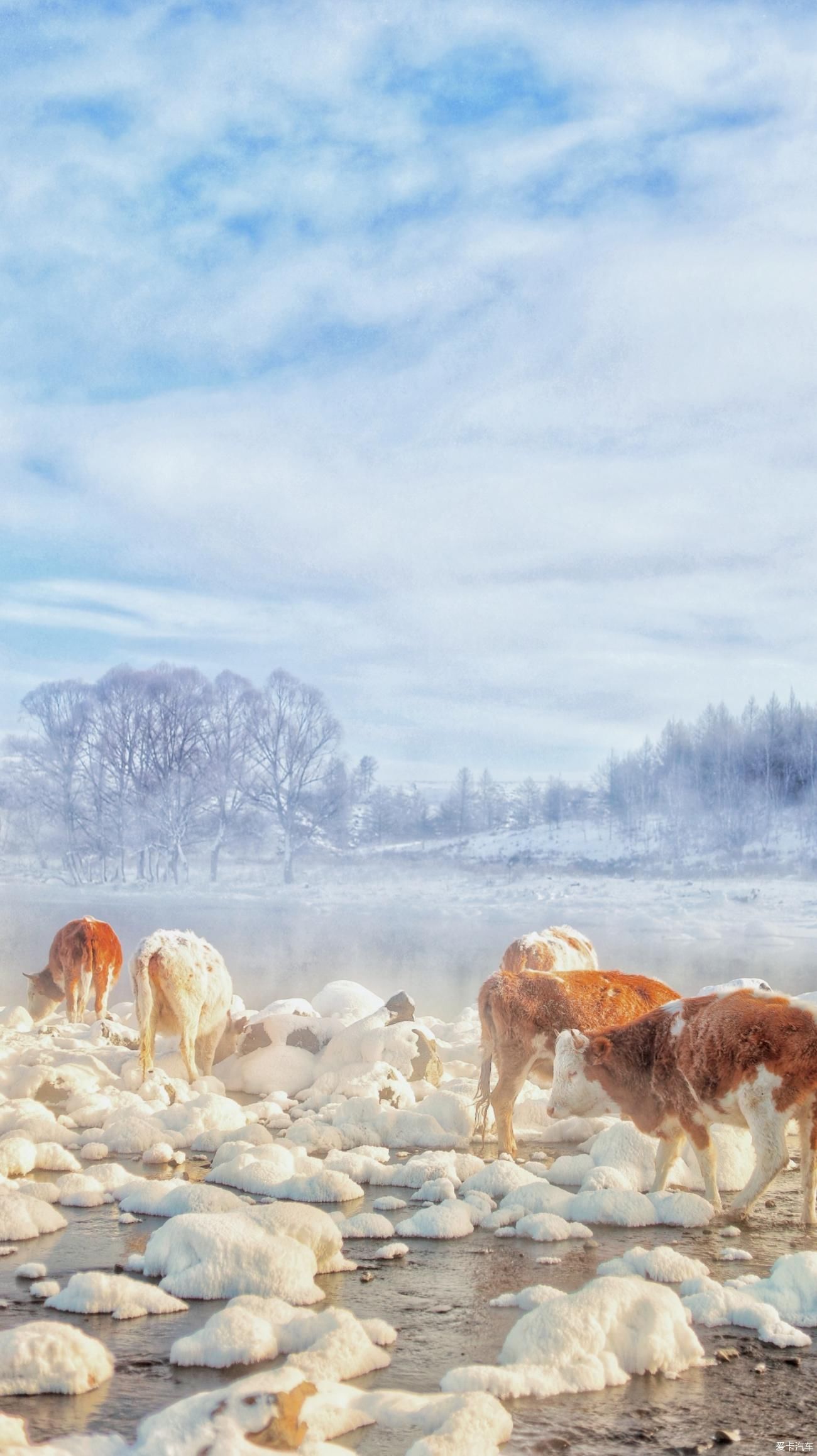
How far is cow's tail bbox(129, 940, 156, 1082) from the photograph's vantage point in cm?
1098

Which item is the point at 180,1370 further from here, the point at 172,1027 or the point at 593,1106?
the point at 172,1027

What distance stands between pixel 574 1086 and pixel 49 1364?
4.36 meters

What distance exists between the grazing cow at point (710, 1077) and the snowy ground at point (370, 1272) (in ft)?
0.94

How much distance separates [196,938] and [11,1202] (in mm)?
5592

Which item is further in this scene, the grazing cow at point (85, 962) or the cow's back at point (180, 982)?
the grazing cow at point (85, 962)

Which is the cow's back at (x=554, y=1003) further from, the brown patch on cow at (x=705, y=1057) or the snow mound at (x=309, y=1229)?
the snow mound at (x=309, y=1229)

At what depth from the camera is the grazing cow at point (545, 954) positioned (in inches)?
471

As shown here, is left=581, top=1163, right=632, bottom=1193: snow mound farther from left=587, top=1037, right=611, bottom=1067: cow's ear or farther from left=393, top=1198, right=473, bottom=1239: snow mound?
left=393, top=1198, right=473, bottom=1239: snow mound

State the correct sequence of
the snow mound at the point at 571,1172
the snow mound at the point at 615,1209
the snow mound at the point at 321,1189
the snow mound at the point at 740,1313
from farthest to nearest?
the snow mound at the point at 571,1172, the snow mound at the point at 321,1189, the snow mound at the point at 615,1209, the snow mound at the point at 740,1313

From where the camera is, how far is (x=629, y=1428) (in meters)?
4.13

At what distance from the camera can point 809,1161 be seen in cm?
677

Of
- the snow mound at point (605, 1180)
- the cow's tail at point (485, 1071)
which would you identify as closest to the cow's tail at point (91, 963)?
the cow's tail at point (485, 1071)

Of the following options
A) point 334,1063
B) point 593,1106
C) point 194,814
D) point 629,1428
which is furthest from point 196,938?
point 194,814

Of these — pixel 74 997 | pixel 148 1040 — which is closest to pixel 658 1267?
pixel 148 1040
